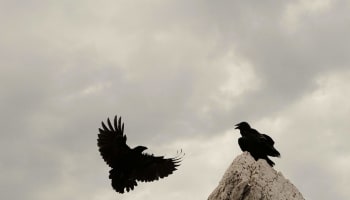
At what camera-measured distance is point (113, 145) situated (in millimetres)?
16188

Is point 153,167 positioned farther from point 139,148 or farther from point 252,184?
point 252,184

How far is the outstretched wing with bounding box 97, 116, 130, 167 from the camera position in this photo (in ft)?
52.9

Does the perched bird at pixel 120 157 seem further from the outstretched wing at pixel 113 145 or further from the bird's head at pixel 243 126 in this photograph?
the bird's head at pixel 243 126

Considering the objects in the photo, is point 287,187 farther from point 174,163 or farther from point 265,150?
point 174,163

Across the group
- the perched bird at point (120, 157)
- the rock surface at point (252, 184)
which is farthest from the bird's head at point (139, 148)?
the rock surface at point (252, 184)

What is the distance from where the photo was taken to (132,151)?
634 inches

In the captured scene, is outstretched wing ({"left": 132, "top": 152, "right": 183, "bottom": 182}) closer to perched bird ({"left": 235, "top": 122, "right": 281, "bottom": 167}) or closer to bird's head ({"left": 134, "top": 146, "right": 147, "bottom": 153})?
bird's head ({"left": 134, "top": 146, "right": 147, "bottom": 153})

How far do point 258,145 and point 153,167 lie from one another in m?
4.50

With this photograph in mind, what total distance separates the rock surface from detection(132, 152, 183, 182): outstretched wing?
5.26 metres

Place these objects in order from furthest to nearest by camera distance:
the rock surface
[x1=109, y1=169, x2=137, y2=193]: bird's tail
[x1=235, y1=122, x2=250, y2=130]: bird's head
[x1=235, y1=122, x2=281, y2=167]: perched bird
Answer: [x1=109, y1=169, x2=137, y2=193]: bird's tail < [x1=235, y1=122, x2=250, y2=130]: bird's head < [x1=235, y1=122, x2=281, y2=167]: perched bird < the rock surface

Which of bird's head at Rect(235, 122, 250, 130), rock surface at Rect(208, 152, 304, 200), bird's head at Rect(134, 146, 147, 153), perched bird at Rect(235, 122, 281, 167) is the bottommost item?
rock surface at Rect(208, 152, 304, 200)

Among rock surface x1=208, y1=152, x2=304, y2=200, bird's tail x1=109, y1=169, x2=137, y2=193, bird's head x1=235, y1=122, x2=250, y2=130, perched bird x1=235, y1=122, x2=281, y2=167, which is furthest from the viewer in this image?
bird's tail x1=109, y1=169, x2=137, y2=193

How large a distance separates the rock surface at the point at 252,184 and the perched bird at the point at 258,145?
1.59 metres

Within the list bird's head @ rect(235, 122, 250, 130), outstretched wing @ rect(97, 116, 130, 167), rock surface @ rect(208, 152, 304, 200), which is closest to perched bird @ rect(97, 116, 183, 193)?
outstretched wing @ rect(97, 116, 130, 167)
